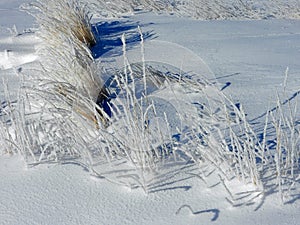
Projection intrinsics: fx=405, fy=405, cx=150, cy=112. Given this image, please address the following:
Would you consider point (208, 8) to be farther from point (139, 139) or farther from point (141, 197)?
point (141, 197)

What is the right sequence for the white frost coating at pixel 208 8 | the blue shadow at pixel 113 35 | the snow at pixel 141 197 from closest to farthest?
the snow at pixel 141 197 → the blue shadow at pixel 113 35 → the white frost coating at pixel 208 8

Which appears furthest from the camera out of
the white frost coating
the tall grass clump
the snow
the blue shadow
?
the white frost coating

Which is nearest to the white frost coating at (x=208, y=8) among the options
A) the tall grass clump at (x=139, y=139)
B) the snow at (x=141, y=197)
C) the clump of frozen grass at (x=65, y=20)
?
the clump of frozen grass at (x=65, y=20)

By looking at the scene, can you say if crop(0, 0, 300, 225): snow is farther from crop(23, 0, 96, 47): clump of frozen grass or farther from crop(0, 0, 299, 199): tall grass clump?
crop(23, 0, 96, 47): clump of frozen grass

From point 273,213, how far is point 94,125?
992 mm

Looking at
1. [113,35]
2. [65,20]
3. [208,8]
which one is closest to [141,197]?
[65,20]

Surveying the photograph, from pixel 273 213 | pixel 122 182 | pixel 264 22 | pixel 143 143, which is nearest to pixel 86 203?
pixel 122 182

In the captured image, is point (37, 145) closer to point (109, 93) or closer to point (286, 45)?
point (109, 93)

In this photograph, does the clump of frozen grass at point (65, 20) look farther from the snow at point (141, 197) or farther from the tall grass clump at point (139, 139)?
the snow at point (141, 197)

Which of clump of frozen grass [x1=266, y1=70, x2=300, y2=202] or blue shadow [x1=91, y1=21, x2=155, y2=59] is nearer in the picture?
clump of frozen grass [x1=266, y1=70, x2=300, y2=202]

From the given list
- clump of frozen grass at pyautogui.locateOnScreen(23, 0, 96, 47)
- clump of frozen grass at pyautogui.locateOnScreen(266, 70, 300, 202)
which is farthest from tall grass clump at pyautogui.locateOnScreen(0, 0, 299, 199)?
clump of frozen grass at pyautogui.locateOnScreen(23, 0, 96, 47)

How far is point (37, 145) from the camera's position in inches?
75.6

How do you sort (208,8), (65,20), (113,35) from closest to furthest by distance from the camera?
(65,20) → (113,35) → (208,8)

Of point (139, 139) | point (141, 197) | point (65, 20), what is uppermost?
point (65, 20)
